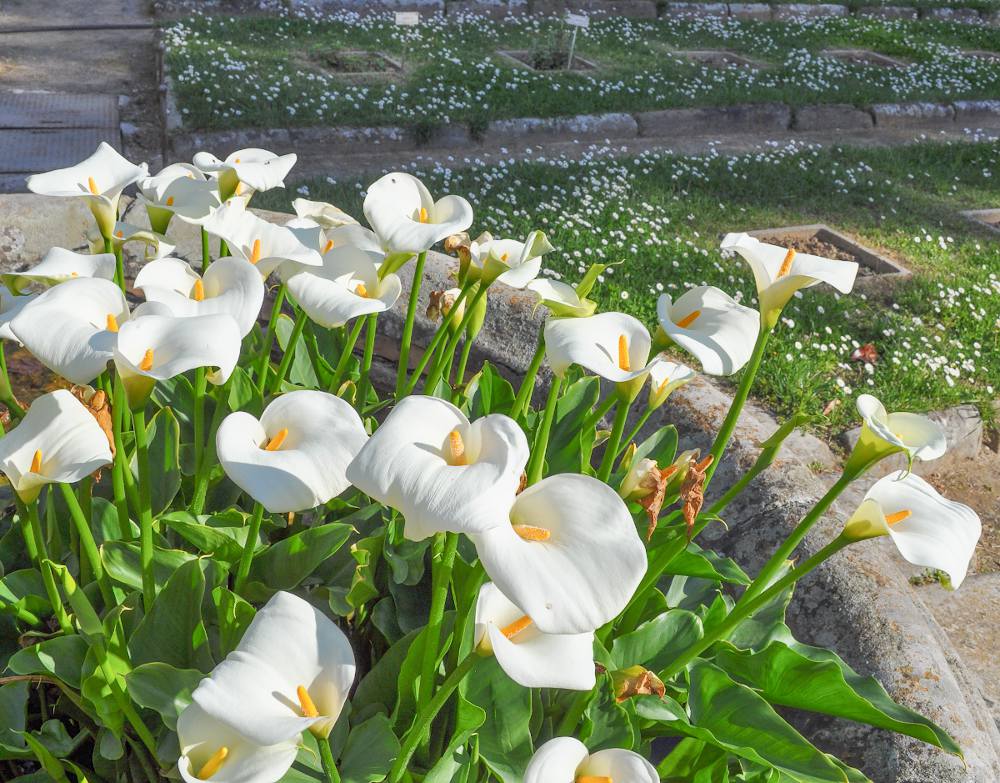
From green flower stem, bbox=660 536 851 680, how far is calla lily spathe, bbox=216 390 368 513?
1.47ft

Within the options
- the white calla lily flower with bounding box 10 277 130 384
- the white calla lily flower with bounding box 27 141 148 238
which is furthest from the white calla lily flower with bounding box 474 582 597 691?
the white calla lily flower with bounding box 27 141 148 238

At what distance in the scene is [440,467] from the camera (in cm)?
80

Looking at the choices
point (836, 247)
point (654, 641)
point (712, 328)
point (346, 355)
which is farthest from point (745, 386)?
point (836, 247)

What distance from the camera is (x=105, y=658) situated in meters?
1.02

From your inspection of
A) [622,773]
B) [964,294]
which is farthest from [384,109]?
[622,773]

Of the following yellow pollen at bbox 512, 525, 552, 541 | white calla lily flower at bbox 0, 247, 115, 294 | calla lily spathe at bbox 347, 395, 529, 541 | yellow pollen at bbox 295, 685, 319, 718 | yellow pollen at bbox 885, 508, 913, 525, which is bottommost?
yellow pollen at bbox 295, 685, 319, 718

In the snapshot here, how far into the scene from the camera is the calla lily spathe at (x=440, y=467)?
2.46 ft

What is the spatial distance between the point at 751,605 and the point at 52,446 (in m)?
0.75

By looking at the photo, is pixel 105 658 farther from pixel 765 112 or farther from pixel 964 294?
pixel 765 112

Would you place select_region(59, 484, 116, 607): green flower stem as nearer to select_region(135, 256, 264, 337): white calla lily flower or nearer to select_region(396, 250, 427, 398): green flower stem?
select_region(135, 256, 264, 337): white calla lily flower

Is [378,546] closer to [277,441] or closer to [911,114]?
[277,441]

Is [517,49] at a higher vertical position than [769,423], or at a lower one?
lower

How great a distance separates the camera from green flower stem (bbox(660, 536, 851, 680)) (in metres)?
1.05

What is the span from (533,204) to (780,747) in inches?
146
